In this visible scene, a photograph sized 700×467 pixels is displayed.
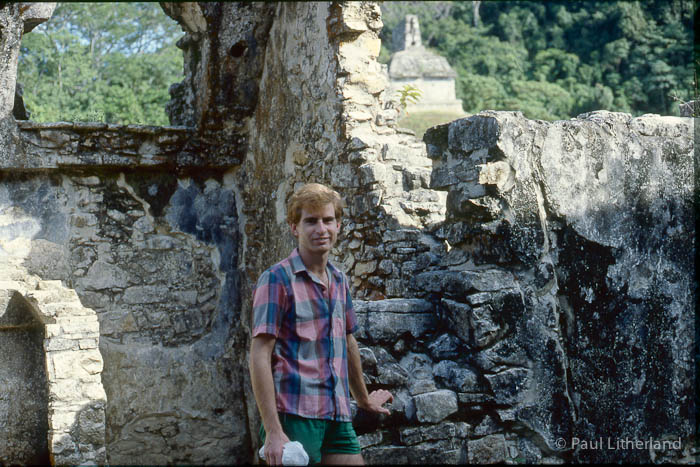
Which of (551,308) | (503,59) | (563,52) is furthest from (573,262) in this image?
(503,59)

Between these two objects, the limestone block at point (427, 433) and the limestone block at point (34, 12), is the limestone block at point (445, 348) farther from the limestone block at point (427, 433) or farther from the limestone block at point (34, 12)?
the limestone block at point (34, 12)

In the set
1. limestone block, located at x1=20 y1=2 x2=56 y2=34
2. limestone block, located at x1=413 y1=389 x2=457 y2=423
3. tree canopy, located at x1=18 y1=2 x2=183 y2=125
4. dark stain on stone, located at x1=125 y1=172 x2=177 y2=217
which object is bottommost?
limestone block, located at x1=413 y1=389 x2=457 y2=423

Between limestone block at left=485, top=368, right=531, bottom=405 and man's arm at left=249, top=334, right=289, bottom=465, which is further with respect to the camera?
limestone block at left=485, top=368, right=531, bottom=405

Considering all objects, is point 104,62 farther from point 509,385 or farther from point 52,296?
point 509,385

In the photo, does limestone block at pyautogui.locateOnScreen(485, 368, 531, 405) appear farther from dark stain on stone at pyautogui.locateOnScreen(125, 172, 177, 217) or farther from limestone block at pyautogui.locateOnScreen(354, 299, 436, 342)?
dark stain on stone at pyautogui.locateOnScreen(125, 172, 177, 217)

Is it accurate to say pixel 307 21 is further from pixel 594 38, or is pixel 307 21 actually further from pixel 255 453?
pixel 594 38

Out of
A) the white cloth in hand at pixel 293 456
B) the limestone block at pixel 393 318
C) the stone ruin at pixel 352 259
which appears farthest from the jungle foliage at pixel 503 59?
the white cloth in hand at pixel 293 456

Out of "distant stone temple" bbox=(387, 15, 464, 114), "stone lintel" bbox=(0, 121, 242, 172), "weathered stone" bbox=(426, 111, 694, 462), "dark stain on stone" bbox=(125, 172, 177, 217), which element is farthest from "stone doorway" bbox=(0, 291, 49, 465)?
"distant stone temple" bbox=(387, 15, 464, 114)

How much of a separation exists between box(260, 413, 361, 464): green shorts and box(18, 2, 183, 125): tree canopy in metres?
12.6

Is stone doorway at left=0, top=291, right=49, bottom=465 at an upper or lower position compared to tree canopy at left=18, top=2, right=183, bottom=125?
lower

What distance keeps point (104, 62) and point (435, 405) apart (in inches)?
812

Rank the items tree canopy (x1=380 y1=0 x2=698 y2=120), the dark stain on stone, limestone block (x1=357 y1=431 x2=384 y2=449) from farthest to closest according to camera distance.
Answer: tree canopy (x1=380 y1=0 x2=698 y2=120)
the dark stain on stone
limestone block (x1=357 y1=431 x2=384 y2=449)

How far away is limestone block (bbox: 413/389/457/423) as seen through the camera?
118 inches

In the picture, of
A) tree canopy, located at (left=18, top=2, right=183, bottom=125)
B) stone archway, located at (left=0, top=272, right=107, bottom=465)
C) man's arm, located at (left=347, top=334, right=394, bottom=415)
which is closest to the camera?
man's arm, located at (left=347, top=334, right=394, bottom=415)
